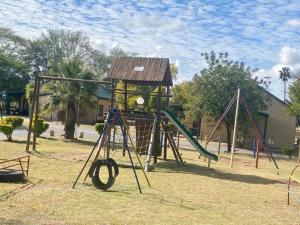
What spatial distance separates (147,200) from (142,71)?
33.0ft

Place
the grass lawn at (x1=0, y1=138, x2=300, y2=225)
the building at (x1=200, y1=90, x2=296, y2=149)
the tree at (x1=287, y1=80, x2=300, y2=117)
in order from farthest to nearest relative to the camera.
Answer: the building at (x1=200, y1=90, x2=296, y2=149)
the tree at (x1=287, y1=80, x2=300, y2=117)
the grass lawn at (x1=0, y1=138, x2=300, y2=225)

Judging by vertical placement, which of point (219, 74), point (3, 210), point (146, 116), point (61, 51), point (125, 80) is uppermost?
point (61, 51)

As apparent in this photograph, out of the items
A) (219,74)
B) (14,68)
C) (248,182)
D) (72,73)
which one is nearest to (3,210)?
(248,182)

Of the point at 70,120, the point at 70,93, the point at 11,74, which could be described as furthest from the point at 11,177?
the point at 11,74

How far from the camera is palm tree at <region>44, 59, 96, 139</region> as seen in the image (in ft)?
95.0

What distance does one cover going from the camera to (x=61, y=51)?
80250 mm

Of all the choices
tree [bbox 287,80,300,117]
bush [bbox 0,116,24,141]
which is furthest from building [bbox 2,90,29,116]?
tree [bbox 287,80,300,117]

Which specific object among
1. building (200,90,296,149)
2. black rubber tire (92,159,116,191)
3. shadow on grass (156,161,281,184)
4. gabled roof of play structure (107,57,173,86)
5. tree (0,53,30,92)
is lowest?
shadow on grass (156,161,281,184)

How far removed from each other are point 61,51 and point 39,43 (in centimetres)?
402

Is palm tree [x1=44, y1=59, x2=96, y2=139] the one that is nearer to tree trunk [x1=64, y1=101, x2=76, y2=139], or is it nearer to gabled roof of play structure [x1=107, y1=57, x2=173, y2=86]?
tree trunk [x1=64, y1=101, x2=76, y2=139]

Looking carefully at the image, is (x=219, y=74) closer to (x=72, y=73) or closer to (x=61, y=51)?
(x=72, y=73)

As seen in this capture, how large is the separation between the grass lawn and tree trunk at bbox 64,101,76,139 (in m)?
11.0

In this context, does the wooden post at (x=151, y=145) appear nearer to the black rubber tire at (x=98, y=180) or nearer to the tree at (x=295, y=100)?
the black rubber tire at (x=98, y=180)

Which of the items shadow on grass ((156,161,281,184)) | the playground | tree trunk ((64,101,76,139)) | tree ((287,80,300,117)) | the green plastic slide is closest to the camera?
the playground
